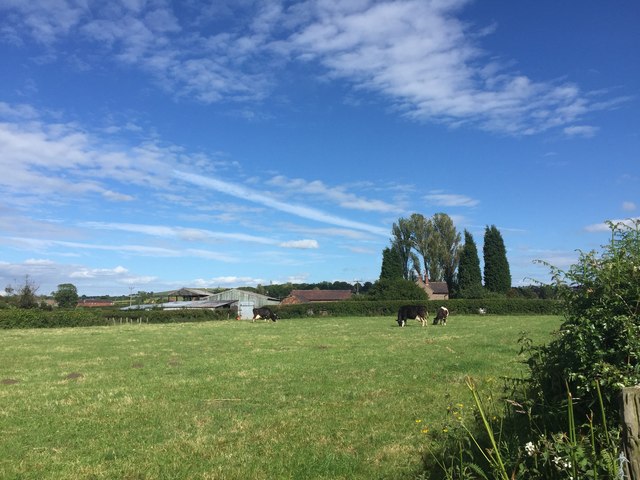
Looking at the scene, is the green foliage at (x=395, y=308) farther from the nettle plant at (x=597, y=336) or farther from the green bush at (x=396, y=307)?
the nettle plant at (x=597, y=336)

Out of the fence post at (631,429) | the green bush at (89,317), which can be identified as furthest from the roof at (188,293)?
the fence post at (631,429)

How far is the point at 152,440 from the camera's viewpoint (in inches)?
252

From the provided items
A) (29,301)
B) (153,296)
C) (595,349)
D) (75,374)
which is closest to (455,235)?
(29,301)

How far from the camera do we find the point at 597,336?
352 cm

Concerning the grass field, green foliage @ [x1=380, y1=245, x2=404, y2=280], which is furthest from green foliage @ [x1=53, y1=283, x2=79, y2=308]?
the grass field

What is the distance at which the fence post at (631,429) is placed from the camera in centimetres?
245

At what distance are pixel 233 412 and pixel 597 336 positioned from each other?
19.5 ft

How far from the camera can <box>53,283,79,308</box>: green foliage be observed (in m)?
103

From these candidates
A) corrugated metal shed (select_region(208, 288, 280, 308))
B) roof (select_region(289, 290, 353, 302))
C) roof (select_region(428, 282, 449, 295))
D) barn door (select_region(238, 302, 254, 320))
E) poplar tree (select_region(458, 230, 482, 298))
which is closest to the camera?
barn door (select_region(238, 302, 254, 320))

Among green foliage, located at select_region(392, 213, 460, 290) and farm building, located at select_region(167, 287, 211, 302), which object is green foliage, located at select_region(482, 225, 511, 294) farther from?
farm building, located at select_region(167, 287, 211, 302)

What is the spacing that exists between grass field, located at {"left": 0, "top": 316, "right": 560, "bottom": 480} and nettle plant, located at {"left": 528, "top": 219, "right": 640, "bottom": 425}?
1.97m

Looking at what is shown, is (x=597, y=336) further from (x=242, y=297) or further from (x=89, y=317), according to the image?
(x=242, y=297)

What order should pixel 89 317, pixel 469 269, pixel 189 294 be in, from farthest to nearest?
pixel 189 294
pixel 469 269
pixel 89 317

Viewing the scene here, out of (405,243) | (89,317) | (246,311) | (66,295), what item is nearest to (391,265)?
(405,243)
